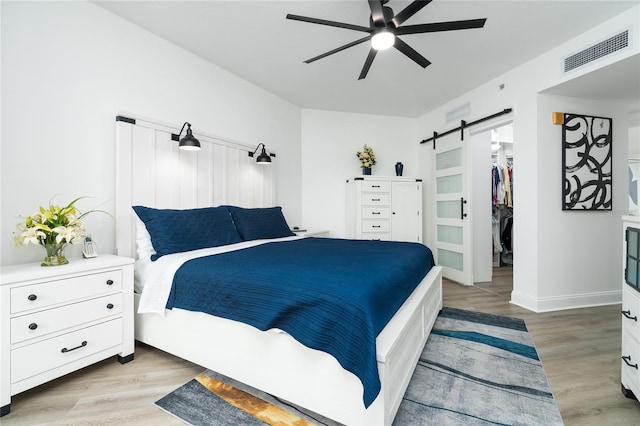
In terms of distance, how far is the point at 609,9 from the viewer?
226cm

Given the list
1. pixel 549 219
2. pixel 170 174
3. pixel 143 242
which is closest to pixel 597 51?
pixel 549 219

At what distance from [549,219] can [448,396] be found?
240cm

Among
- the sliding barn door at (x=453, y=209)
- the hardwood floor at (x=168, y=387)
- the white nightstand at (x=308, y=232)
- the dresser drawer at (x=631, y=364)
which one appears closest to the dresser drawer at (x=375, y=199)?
the white nightstand at (x=308, y=232)

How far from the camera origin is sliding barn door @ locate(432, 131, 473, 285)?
3938 millimetres

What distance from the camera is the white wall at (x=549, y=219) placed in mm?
2979

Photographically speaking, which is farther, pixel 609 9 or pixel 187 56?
pixel 187 56

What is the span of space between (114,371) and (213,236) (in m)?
1.13

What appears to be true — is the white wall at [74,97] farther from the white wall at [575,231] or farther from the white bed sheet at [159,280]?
the white wall at [575,231]

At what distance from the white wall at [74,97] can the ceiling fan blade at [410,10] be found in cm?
214

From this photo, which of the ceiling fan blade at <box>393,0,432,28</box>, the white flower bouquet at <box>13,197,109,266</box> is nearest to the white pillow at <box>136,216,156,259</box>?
the white flower bouquet at <box>13,197,109,266</box>

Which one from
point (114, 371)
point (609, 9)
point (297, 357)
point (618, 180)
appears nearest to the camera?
point (297, 357)

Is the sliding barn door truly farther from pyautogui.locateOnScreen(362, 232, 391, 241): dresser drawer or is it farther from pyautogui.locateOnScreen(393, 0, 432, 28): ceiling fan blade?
pyautogui.locateOnScreen(393, 0, 432, 28): ceiling fan blade

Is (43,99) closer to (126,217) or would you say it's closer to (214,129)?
(126,217)

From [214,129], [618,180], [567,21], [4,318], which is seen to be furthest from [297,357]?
[618,180]
